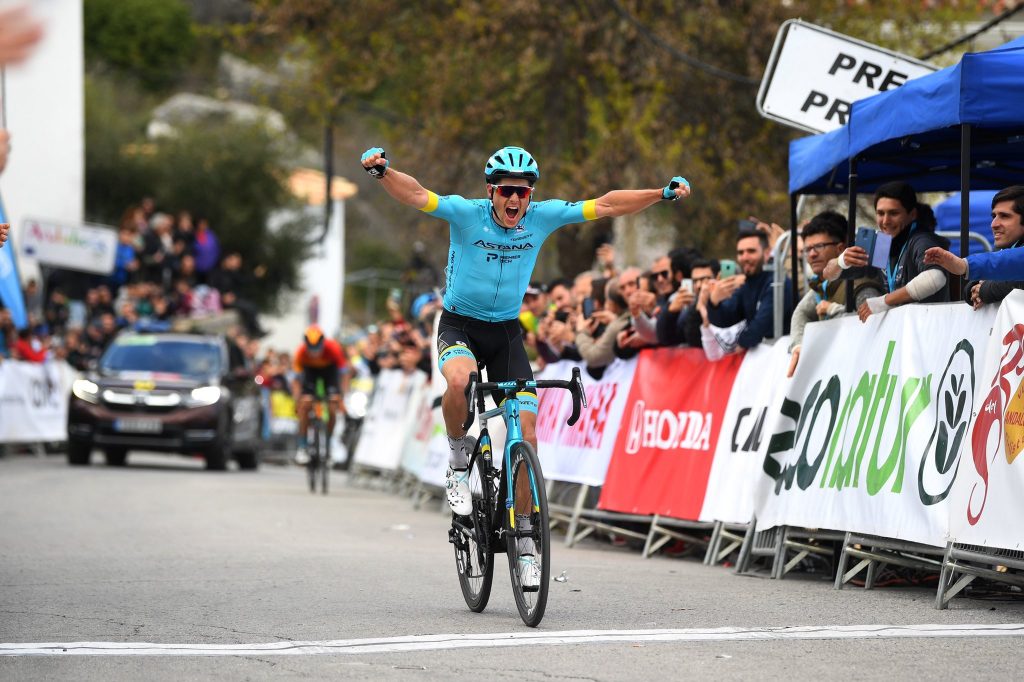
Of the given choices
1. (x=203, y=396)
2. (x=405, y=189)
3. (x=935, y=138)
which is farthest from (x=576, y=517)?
(x=203, y=396)

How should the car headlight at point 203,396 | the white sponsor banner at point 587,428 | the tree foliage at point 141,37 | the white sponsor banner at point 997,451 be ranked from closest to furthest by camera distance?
the white sponsor banner at point 997,451, the white sponsor banner at point 587,428, the car headlight at point 203,396, the tree foliage at point 141,37

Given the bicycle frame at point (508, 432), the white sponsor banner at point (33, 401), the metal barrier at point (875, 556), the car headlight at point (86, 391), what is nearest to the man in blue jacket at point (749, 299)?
the metal barrier at point (875, 556)

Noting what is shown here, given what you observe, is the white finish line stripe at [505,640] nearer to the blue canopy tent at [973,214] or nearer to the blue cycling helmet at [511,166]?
the blue cycling helmet at [511,166]

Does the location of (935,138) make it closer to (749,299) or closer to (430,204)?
(749,299)

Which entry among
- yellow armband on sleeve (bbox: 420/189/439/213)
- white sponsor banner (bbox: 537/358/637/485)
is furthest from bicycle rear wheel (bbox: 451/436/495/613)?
white sponsor banner (bbox: 537/358/637/485)

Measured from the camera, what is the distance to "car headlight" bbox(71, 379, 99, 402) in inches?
986

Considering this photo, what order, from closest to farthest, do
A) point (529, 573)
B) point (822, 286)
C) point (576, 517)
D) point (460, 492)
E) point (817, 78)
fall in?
point (529, 573)
point (460, 492)
point (822, 286)
point (817, 78)
point (576, 517)

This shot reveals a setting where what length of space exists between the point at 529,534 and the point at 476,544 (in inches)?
33.4

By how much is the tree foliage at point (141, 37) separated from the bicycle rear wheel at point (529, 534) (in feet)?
272

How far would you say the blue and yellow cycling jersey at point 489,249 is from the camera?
29.7 ft

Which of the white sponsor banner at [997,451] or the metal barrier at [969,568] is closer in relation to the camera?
the white sponsor banner at [997,451]

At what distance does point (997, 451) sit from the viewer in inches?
332

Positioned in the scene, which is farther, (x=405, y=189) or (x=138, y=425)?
(x=138, y=425)

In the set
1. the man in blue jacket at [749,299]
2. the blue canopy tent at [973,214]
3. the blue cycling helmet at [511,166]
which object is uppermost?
the blue canopy tent at [973,214]
